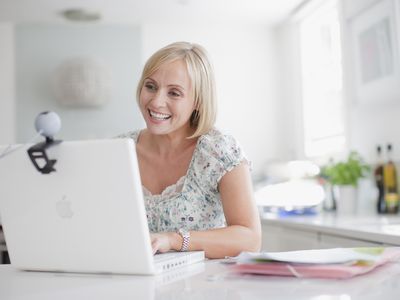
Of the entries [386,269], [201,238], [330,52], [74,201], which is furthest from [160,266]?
[330,52]

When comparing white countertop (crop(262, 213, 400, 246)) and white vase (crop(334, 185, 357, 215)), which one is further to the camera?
white vase (crop(334, 185, 357, 215))

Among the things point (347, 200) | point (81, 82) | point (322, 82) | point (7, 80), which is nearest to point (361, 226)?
point (347, 200)

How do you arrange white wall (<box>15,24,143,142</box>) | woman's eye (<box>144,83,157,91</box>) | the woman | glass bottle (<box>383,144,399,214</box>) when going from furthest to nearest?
white wall (<box>15,24,143,142</box>), glass bottle (<box>383,144,399,214</box>), woman's eye (<box>144,83,157,91</box>), the woman

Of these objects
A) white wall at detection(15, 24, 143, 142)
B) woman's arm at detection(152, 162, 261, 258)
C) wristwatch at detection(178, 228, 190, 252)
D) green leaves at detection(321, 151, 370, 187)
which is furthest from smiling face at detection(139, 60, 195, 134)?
white wall at detection(15, 24, 143, 142)

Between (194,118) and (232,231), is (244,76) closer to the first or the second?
(194,118)

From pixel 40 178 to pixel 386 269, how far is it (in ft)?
2.19

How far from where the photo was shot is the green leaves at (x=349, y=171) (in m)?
3.33

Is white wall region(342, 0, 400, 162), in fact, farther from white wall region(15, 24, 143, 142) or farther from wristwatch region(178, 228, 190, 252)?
wristwatch region(178, 228, 190, 252)

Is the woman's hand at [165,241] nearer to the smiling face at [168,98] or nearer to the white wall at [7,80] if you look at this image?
the smiling face at [168,98]

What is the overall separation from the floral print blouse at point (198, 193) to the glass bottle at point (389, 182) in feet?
5.50

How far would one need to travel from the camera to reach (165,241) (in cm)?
131

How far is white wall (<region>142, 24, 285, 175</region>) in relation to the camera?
184 inches

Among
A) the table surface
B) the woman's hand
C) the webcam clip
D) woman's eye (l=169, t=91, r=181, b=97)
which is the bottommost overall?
the table surface

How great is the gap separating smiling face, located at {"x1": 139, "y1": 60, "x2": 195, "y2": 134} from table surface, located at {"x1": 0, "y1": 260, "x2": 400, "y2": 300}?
2.13 feet
